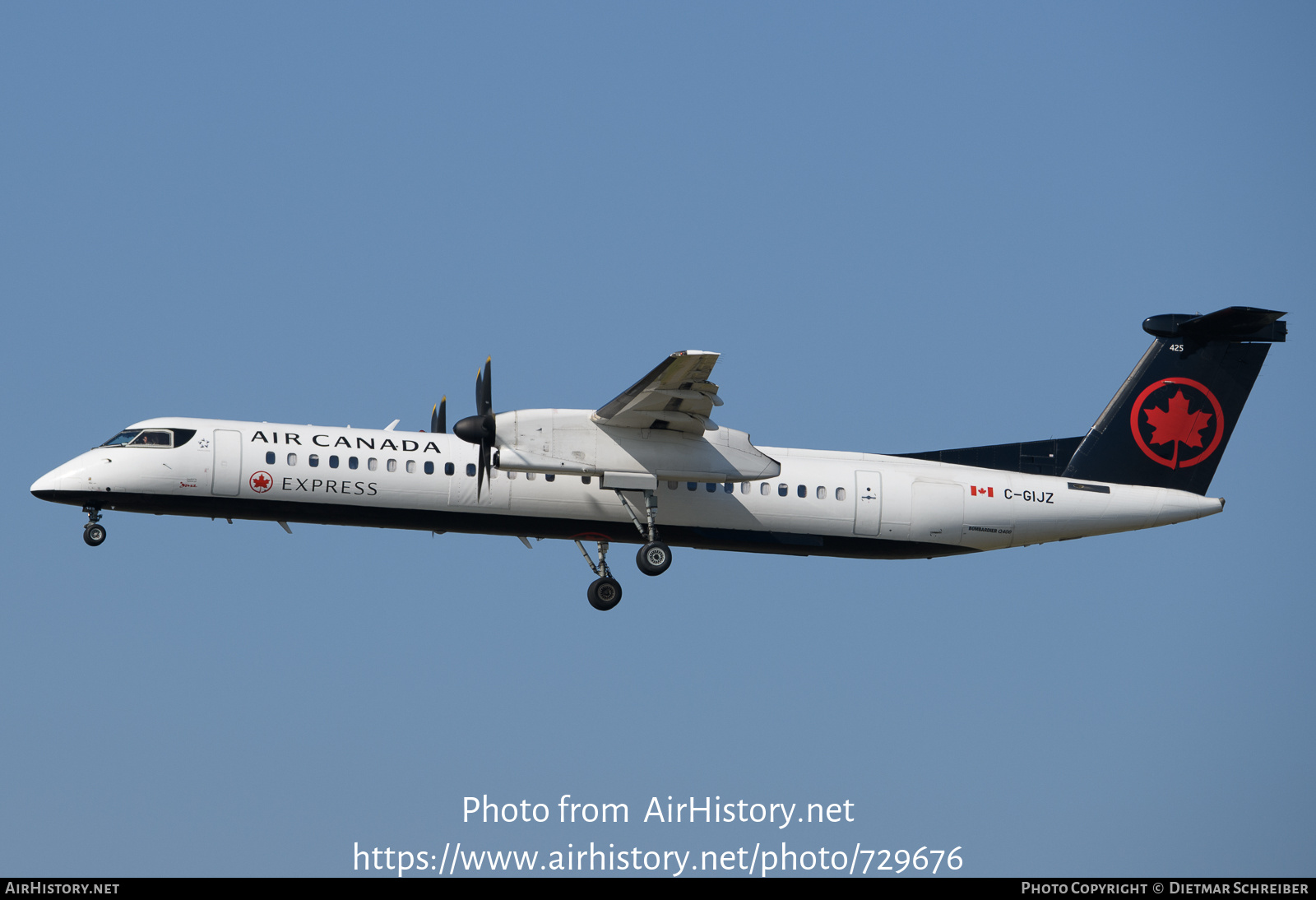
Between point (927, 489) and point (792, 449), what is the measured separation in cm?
275

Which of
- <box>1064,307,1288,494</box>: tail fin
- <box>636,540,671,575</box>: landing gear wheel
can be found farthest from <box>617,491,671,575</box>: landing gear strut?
<box>1064,307,1288,494</box>: tail fin

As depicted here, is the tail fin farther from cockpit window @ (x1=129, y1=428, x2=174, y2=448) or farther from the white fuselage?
cockpit window @ (x1=129, y1=428, x2=174, y2=448)

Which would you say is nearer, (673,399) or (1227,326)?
(673,399)

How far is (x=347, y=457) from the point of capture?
26328 mm

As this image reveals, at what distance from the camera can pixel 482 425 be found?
83.2ft

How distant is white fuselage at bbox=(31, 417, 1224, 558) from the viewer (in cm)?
2620

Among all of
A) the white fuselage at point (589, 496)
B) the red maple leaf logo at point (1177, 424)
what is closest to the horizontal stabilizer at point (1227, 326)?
the red maple leaf logo at point (1177, 424)

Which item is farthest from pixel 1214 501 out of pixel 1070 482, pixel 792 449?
pixel 792 449

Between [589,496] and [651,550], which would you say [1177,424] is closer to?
[651,550]

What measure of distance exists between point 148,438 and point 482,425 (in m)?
6.33

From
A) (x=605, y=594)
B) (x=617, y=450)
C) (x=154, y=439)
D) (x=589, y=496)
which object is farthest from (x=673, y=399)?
(x=154, y=439)

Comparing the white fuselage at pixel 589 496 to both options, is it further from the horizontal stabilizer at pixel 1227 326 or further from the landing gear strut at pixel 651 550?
the horizontal stabilizer at pixel 1227 326

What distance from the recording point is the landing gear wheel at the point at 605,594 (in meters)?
27.4
